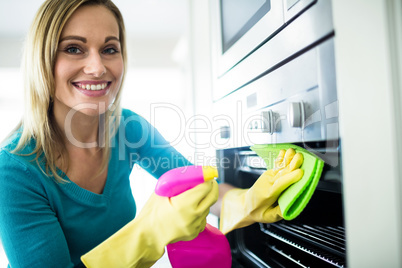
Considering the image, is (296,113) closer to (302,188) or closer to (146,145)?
(302,188)

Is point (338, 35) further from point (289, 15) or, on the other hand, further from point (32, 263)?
point (32, 263)

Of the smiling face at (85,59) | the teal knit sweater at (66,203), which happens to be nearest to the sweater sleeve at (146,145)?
the teal knit sweater at (66,203)

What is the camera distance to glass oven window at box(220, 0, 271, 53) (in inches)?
26.8

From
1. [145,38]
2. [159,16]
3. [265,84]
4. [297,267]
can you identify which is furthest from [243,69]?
[145,38]

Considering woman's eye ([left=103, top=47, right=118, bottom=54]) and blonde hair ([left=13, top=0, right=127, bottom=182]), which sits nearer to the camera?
blonde hair ([left=13, top=0, right=127, bottom=182])

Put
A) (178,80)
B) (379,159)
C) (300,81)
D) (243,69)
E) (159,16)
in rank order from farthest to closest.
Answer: (178,80), (159,16), (243,69), (300,81), (379,159)

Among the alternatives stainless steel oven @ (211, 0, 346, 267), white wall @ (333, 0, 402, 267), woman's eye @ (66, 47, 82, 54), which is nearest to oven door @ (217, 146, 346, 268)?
stainless steel oven @ (211, 0, 346, 267)

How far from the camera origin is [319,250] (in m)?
0.64

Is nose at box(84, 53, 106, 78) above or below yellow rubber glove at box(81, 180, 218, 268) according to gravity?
above

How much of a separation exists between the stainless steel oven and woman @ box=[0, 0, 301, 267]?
0.26 ft

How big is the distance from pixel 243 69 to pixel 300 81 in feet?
0.82

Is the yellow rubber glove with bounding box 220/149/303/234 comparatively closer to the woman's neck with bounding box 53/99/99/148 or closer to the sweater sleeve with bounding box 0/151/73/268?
the sweater sleeve with bounding box 0/151/73/268

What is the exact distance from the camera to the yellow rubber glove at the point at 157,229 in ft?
1.91

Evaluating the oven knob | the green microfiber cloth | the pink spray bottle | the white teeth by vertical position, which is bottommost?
the pink spray bottle
